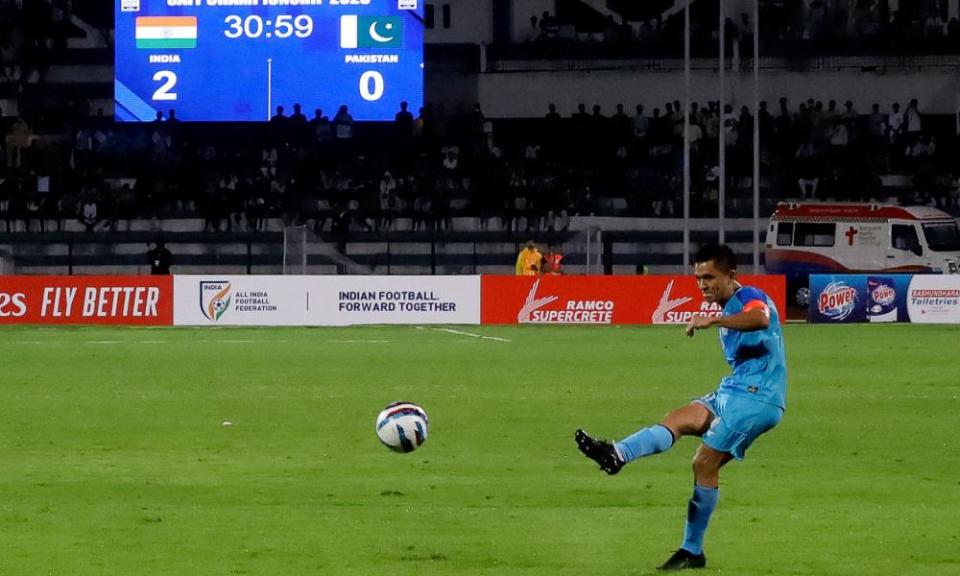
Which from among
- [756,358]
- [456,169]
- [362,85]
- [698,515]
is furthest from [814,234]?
[698,515]

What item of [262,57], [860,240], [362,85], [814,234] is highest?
[262,57]

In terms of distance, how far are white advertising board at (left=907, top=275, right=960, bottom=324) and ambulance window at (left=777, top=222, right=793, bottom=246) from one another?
836 centimetres

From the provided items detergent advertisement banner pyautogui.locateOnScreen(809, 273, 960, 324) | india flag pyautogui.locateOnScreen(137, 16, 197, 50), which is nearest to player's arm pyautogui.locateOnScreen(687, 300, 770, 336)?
detergent advertisement banner pyautogui.locateOnScreen(809, 273, 960, 324)

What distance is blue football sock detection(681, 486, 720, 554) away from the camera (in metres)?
9.35

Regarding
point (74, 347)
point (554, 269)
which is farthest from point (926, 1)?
point (74, 347)

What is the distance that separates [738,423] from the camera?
9383mm

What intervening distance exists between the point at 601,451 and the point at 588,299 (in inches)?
1091

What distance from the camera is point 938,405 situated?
65.9 feet

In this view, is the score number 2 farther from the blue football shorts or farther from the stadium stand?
the blue football shorts

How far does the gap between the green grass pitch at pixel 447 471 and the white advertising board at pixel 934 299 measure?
9.67 meters

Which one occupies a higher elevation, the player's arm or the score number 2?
the score number 2

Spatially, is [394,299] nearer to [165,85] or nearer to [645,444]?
[165,85]

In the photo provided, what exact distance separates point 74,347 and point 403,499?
18265mm

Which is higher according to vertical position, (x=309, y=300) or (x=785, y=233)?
(x=785, y=233)
